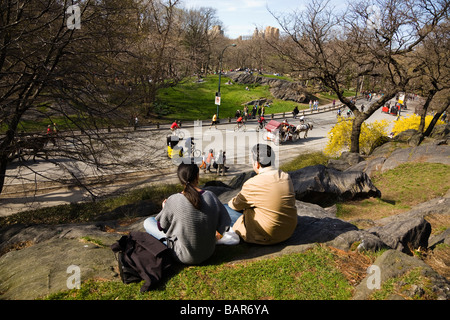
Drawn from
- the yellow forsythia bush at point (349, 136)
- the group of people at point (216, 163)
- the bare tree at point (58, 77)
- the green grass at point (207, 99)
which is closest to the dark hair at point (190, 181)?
the bare tree at point (58, 77)

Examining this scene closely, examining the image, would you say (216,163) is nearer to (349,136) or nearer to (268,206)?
(349,136)

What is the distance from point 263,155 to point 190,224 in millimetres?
1250

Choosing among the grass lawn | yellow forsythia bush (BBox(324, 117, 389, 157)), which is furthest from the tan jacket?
yellow forsythia bush (BBox(324, 117, 389, 157))

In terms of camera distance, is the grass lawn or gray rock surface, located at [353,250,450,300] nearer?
gray rock surface, located at [353,250,450,300]

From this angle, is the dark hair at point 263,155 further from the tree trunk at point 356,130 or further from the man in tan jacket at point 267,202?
the tree trunk at point 356,130

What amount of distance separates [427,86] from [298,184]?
41.5 feet

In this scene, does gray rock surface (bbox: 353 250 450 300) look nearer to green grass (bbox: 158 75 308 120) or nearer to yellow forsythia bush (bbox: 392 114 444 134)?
yellow forsythia bush (bbox: 392 114 444 134)

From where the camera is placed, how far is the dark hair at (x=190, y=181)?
3326 millimetres

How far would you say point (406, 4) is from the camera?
12.8m

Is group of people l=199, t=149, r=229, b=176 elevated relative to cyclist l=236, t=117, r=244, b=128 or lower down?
lower down

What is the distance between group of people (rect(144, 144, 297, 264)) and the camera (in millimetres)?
3389

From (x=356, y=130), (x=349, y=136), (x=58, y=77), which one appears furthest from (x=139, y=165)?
(x=349, y=136)

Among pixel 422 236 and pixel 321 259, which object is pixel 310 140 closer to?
pixel 422 236

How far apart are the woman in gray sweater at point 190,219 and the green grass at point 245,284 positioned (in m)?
0.29
